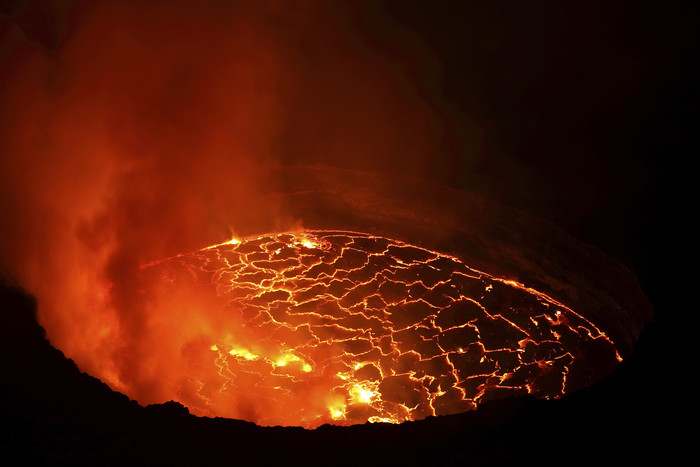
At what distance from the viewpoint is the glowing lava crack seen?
425 cm

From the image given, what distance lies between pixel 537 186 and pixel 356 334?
2241 mm

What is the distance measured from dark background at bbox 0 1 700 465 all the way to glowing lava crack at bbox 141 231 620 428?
87 cm

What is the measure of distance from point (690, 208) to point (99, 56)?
18.4ft

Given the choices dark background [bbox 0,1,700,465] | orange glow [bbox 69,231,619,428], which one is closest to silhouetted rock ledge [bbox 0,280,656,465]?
dark background [bbox 0,1,700,465]

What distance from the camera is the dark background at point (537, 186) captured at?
266 centimetres

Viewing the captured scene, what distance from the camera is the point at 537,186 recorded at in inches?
214

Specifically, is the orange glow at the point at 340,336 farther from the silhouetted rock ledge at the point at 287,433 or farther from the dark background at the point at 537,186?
the silhouetted rock ledge at the point at 287,433

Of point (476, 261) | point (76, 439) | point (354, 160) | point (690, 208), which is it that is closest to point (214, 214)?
point (354, 160)

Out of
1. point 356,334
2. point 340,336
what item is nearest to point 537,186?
point 356,334

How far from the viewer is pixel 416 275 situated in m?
5.58

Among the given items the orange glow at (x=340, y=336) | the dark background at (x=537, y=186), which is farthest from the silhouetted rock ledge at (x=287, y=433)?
the orange glow at (x=340, y=336)

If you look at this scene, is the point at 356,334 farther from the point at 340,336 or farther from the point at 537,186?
the point at 537,186

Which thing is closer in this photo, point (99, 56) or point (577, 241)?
point (577, 241)

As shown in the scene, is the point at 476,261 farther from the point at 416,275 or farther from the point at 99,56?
the point at 99,56
